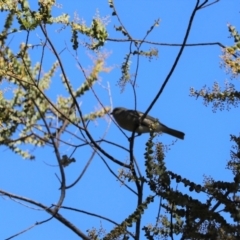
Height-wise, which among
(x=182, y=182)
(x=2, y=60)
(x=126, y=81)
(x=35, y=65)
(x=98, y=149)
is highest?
(x=35, y=65)

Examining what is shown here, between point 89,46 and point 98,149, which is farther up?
point 89,46

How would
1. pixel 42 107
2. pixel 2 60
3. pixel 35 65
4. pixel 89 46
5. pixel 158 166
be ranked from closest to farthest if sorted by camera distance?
1. pixel 158 166
2. pixel 89 46
3. pixel 2 60
4. pixel 42 107
5. pixel 35 65

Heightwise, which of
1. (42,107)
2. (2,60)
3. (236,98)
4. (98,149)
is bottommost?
(236,98)

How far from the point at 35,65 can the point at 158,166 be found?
12.3ft

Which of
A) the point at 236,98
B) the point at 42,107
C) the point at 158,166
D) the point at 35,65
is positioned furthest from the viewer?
the point at 35,65

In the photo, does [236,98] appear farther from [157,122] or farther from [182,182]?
[182,182]

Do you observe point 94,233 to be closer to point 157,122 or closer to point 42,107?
point 157,122

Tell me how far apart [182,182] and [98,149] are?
2.66 feet

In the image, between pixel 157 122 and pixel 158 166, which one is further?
pixel 157 122

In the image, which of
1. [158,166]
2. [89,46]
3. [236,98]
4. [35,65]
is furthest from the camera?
[35,65]

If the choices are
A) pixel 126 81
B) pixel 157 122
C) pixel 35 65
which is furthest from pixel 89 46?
pixel 35 65

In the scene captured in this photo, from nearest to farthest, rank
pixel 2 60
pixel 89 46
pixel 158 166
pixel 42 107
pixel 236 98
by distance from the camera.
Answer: pixel 158 166, pixel 236 98, pixel 89 46, pixel 2 60, pixel 42 107

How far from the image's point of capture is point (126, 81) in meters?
2.74

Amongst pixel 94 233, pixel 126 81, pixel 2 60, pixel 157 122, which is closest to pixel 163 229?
pixel 94 233
